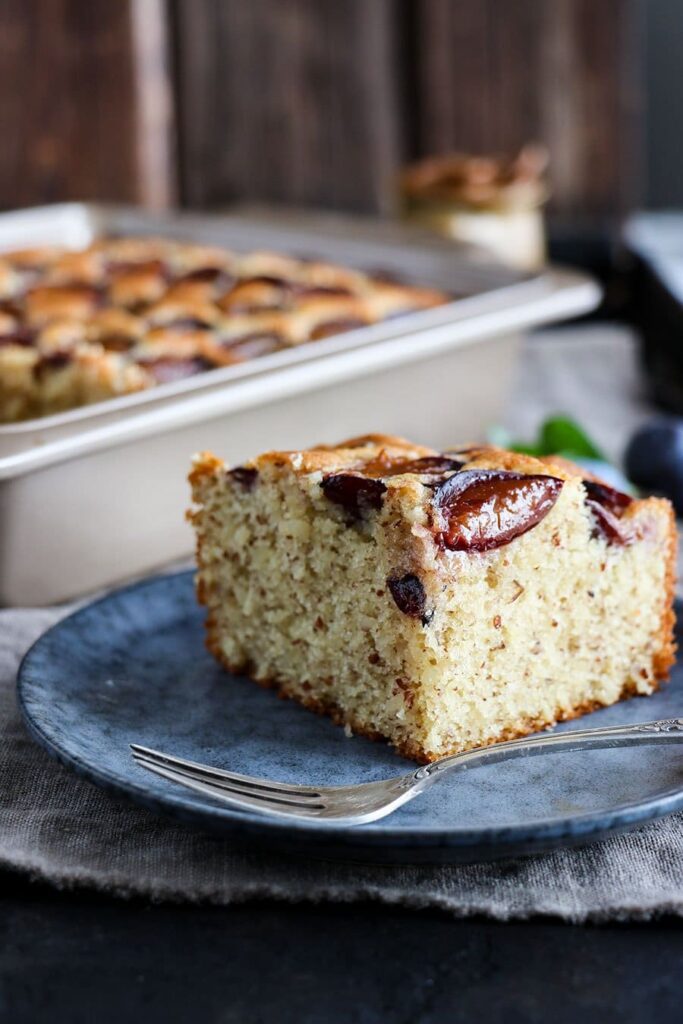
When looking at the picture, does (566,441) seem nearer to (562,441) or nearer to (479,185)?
(562,441)

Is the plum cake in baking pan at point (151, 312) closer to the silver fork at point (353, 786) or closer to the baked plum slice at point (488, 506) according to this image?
the baked plum slice at point (488, 506)

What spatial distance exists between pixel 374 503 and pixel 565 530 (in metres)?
0.22

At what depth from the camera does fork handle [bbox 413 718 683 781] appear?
4.01ft

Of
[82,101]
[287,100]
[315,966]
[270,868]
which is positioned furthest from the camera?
[287,100]

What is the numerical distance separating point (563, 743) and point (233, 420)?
2.85ft

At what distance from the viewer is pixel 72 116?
393 cm

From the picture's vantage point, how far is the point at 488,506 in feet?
4.33

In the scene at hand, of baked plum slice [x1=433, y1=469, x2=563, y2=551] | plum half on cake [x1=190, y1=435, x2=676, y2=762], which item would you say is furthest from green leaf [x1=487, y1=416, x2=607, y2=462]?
baked plum slice [x1=433, y1=469, x2=563, y2=551]

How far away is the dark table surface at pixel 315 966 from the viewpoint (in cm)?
100

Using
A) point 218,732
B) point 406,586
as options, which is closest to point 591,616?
point 406,586

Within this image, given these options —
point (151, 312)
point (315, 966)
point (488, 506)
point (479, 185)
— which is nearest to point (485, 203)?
point (479, 185)

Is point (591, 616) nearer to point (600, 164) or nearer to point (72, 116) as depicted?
point (72, 116)

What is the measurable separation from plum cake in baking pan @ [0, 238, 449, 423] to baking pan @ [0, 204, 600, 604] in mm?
174

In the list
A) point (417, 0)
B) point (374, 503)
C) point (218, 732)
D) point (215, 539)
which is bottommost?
point (218, 732)
